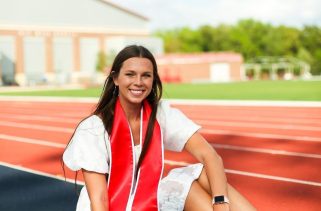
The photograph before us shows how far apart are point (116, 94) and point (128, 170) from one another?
46 cm

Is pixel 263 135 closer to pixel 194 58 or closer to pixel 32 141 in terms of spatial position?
pixel 32 141

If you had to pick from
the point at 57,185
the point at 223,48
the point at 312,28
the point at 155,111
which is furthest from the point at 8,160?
the point at 312,28

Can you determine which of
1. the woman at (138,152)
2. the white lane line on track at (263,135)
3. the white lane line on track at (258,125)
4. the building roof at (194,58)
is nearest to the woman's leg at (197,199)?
the woman at (138,152)

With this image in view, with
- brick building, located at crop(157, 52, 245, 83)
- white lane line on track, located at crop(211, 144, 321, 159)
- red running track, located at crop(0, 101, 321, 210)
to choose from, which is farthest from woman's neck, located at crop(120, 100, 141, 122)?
brick building, located at crop(157, 52, 245, 83)

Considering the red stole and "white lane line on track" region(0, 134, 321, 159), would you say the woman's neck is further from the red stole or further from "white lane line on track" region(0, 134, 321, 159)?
"white lane line on track" region(0, 134, 321, 159)

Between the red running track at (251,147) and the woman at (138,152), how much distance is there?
1.76 meters

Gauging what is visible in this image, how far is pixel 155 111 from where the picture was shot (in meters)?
2.87

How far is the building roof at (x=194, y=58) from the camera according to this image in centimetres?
4553

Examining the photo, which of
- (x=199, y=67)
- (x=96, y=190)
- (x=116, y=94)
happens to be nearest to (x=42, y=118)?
(x=116, y=94)

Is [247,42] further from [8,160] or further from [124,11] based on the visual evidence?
[8,160]

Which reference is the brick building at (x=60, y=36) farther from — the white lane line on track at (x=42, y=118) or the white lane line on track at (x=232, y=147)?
the white lane line on track at (x=232, y=147)

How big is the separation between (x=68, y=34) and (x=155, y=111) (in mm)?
42775

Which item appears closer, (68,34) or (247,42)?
(68,34)

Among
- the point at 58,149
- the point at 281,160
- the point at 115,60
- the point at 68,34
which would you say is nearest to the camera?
the point at 115,60
